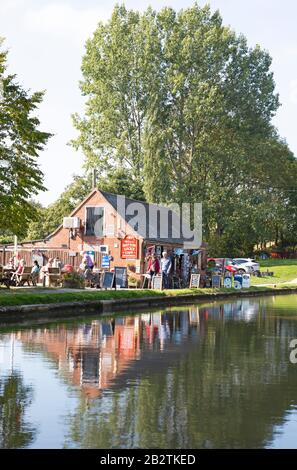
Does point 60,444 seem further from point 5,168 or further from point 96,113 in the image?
point 96,113

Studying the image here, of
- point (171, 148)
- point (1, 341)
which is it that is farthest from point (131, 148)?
point (1, 341)

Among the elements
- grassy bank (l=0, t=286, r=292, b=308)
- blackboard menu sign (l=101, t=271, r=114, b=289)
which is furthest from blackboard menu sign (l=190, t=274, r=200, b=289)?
blackboard menu sign (l=101, t=271, r=114, b=289)

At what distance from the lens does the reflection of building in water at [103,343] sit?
1353 centimetres

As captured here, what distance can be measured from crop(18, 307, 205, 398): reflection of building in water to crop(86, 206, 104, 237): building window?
25340 millimetres

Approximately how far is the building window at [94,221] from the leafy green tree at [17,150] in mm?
19150

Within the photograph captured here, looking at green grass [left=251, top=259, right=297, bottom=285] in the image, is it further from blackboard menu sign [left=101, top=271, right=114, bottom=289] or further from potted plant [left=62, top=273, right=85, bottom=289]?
potted plant [left=62, top=273, right=85, bottom=289]

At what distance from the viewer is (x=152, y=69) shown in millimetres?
75812

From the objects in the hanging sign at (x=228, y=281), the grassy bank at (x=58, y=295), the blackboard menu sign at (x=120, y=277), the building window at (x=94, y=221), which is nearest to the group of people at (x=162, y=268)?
the blackboard menu sign at (x=120, y=277)

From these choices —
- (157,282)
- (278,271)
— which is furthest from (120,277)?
(278,271)

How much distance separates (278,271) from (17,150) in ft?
152

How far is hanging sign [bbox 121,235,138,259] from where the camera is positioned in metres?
50.2

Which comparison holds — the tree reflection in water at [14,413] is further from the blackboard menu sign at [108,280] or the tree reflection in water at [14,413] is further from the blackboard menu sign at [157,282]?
the blackboard menu sign at [157,282]

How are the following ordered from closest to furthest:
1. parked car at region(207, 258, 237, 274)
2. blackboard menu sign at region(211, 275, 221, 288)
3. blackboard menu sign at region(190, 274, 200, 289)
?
blackboard menu sign at region(190, 274, 200, 289), blackboard menu sign at region(211, 275, 221, 288), parked car at region(207, 258, 237, 274)
